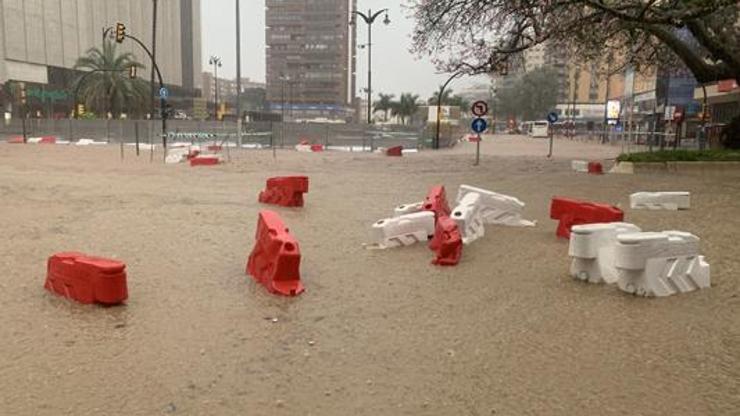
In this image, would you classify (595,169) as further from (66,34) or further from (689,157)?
(66,34)

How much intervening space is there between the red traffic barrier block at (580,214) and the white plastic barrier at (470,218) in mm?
1055

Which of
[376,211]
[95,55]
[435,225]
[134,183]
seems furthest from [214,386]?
[95,55]

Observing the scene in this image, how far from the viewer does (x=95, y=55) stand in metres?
82.6

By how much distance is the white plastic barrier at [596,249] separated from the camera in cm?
666

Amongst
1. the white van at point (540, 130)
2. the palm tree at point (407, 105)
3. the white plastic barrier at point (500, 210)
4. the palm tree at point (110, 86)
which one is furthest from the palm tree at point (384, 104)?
the white plastic barrier at point (500, 210)

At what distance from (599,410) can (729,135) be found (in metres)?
22.7

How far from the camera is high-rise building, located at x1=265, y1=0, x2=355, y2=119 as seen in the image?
8706cm

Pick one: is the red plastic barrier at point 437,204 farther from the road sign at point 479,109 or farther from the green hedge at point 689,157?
the road sign at point 479,109

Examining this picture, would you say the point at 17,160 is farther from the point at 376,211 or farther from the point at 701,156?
the point at 701,156

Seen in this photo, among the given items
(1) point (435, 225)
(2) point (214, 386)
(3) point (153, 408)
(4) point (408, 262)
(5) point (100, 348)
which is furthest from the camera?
(1) point (435, 225)

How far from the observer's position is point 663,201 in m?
12.1

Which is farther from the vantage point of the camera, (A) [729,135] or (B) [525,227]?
(A) [729,135]

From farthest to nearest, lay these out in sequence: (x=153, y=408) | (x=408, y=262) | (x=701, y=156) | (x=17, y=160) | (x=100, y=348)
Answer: (x=17, y=160), (x=701, y=156), (x=408, y=262), (x=100, y=348), (x=153, y=408)

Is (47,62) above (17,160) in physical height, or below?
above
